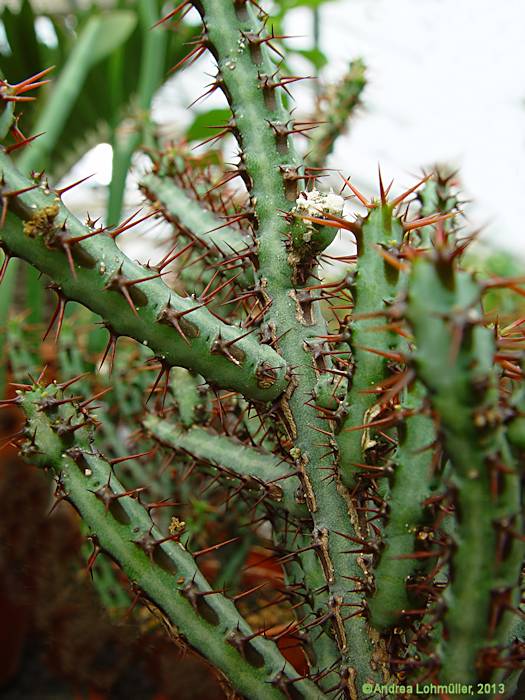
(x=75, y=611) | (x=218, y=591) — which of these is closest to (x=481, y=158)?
(x=75, y=611)

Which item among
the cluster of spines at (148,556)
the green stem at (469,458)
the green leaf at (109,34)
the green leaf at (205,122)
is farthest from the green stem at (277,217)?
the green leaf at (109,34)

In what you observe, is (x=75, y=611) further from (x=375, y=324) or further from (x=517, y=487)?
(x=517, y=487)

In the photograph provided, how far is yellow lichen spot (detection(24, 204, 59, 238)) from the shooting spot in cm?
71

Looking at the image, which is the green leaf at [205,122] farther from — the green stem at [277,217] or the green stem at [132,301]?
the green stem at [132,301]

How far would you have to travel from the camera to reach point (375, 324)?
760mm

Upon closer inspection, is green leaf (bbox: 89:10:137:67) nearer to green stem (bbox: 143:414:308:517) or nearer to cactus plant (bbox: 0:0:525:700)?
cactus plant (bbox: 0:0:525:700)

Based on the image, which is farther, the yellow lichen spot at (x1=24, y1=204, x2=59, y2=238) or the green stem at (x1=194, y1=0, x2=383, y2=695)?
the green stem at (x1=194, y1=0, x2=383, y2=695)

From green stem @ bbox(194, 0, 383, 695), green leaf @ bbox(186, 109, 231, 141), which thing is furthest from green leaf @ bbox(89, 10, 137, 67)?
green stem @ bbox(194, 0, 383, 695)

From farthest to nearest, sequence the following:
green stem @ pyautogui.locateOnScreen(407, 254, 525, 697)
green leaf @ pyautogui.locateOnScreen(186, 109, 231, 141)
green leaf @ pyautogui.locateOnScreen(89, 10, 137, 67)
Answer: green leaf @ pyautogui.locateOnScreen(89, 10, 137, 67) → green leaf @ pyautogui.locateOnScreen(186, 109, 231, 141) → green stem @ pyautogui.locateOnScreen(407, 254, 525, 697)

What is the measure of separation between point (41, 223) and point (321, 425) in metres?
0.43

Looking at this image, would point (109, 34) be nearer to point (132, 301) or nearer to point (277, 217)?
point (277, 217)

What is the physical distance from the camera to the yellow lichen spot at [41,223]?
2.34 ft

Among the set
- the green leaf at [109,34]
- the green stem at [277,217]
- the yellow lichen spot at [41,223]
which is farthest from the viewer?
the green leaf at [109,34]

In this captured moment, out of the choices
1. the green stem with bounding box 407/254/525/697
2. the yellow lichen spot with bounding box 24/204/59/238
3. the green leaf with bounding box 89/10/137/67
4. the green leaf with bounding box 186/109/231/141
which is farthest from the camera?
the green leaf with bounding box 89/10/137/67
